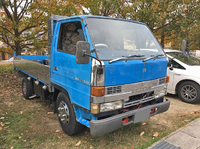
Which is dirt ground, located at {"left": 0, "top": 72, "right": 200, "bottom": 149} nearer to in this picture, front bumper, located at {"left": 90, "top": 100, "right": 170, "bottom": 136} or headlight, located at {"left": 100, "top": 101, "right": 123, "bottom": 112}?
front bumper, located at {"left": 90, "top": 100, "right": 170, "bottom": 136}

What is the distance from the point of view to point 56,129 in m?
3.84

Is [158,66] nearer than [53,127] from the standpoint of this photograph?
Yes

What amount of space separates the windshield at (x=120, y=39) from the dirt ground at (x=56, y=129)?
5.53ft

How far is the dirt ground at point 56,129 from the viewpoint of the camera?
3.30m

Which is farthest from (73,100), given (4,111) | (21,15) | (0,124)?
(21,15)

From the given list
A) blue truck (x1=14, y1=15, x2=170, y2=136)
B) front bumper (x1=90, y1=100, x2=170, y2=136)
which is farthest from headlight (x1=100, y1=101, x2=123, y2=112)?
front bumper (x1=90, y1=100, x2=170, y2=136)

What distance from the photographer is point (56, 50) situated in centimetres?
360

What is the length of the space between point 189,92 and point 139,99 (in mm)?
3262

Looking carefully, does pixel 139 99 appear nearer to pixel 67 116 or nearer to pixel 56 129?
pixel 67 116

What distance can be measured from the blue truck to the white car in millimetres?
2352

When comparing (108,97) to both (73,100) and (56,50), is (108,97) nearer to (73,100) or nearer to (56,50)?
(73,100)

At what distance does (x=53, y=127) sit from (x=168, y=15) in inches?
335

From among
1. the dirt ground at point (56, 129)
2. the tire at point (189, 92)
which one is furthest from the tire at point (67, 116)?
the tire at point (189, 92)

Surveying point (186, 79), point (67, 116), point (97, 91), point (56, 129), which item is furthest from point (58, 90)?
point (186, 79)
